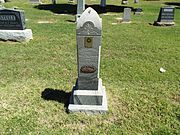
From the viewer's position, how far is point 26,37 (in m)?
9.77

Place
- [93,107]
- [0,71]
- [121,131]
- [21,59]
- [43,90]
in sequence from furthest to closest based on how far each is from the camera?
[21,59] → [0,71] → [43,90] → [93,107] → [121,131]

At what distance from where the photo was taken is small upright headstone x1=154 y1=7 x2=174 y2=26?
572 inches

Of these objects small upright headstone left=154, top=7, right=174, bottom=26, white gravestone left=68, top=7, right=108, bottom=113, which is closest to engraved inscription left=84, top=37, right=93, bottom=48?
white gravestone left=68, top=7, right=108, bottom=113

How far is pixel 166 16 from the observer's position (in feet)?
48.1

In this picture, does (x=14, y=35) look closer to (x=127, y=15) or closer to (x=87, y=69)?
(x=87, y=69)

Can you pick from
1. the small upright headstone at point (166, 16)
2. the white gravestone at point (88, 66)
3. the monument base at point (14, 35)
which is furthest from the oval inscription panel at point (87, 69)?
the small upright headstone at point (166, 16)

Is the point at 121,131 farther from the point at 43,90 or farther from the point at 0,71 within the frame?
the point at 0,71

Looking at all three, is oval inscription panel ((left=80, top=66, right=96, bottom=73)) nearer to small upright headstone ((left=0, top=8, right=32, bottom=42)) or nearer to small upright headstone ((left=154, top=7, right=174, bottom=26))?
small upright headstone ((left=0, top=8, right=32, bottom=42))

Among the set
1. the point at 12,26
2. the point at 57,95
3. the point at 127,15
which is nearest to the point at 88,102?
the point at 57,95

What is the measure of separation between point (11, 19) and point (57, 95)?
17.5ft

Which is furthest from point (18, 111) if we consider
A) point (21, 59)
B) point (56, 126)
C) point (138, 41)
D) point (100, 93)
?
point (138, 41)

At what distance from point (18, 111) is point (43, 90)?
0.99 meters

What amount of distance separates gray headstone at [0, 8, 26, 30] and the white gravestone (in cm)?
562

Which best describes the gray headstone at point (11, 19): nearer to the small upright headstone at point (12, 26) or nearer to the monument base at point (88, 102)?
the small upright headstone at point (12, 26)
